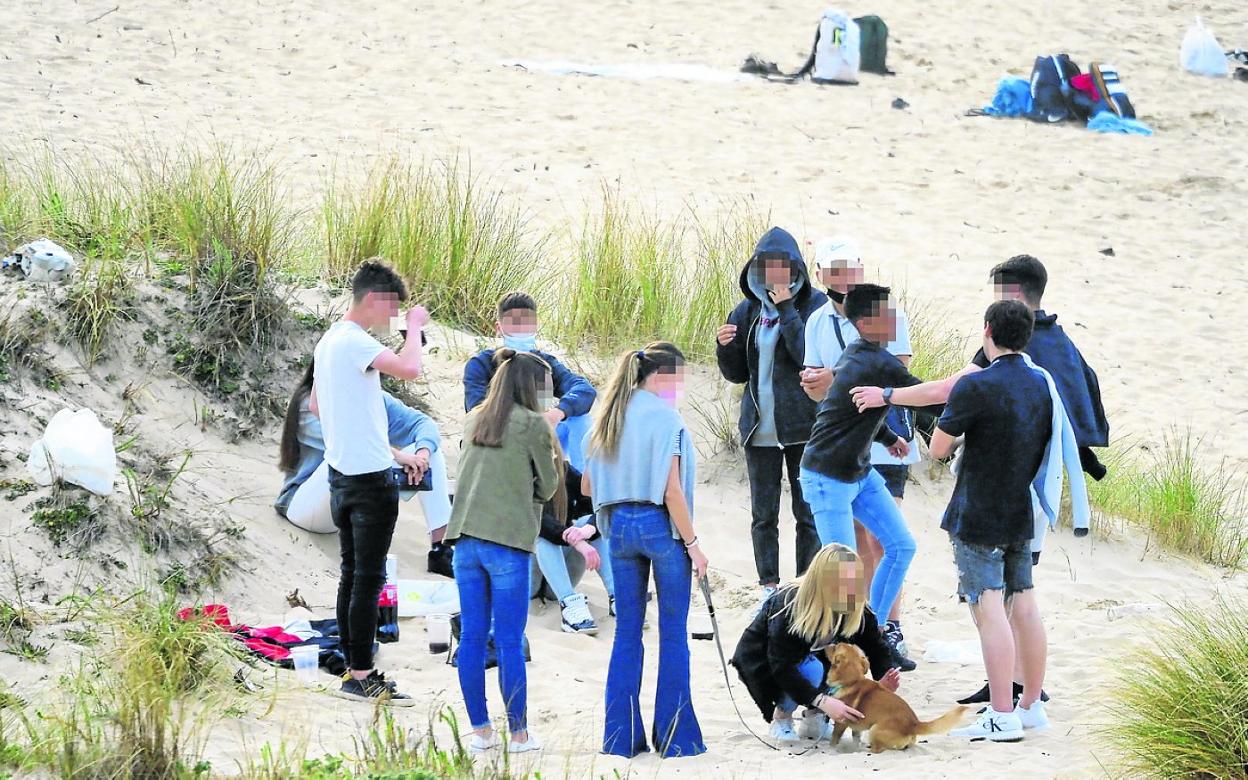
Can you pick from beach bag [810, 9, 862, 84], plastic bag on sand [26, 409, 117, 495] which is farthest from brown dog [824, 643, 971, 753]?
beach bag [810, 9, 862, 84]

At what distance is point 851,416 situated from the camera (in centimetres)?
548

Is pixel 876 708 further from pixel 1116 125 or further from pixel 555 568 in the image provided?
pixel 1116 125

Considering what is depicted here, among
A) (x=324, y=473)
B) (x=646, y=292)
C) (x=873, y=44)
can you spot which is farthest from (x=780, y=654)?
(x=873, y=44)

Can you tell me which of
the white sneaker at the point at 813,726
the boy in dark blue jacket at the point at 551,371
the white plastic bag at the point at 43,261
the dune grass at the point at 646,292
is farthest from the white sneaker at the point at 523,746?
the dune grass at the point at 646,292

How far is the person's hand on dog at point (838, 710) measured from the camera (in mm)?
4930

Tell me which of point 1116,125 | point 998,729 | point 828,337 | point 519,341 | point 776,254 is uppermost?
point 1116,125

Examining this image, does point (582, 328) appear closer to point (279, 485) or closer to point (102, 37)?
point (279, 485)

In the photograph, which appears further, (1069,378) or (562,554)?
(562,554)

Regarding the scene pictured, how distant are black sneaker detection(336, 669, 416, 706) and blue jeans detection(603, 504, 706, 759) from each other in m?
0.89

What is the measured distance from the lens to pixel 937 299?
11.6m

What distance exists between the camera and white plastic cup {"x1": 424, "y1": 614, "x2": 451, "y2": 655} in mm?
6203

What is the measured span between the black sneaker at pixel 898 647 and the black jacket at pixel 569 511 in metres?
1.41

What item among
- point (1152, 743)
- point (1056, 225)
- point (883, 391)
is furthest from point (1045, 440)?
point (1056, 225)

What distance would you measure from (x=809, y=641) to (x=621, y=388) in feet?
3.53
